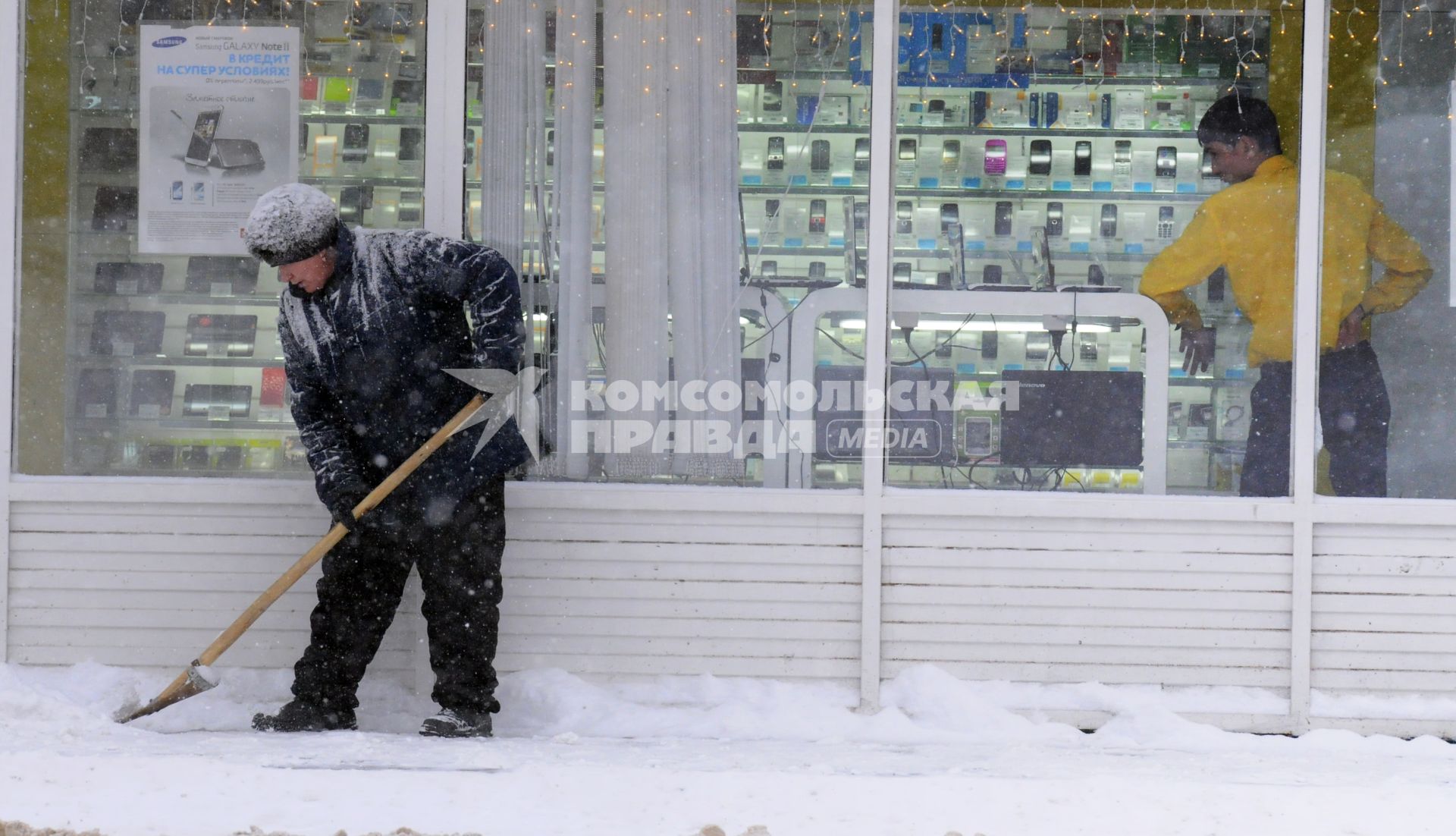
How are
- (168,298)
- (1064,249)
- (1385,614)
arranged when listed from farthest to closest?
(1064,249), (168,298), (1385,614)

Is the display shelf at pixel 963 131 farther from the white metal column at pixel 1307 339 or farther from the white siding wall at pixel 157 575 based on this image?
the white siding wall at pixel 157 575

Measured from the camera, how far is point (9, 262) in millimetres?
4336

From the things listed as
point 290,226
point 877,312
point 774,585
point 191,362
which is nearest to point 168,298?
point 191,362

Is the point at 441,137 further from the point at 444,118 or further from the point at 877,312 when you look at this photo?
the point at 877,312

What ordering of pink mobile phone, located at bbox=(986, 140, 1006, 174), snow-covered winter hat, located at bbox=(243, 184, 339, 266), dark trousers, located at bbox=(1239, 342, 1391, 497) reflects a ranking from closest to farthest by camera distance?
snow-covered winter hat, located at bbox=(243, 184, 339, 266), dark trousers, located at bbox=(1239, 342, 1391, 497), pink mobile phone, located at bbox=(986, 140, 1006, 174)

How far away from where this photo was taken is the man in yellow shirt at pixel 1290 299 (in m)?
4.43

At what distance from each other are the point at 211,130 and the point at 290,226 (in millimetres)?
1002

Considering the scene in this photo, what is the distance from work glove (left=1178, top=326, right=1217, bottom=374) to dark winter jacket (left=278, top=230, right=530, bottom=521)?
7.71 ft

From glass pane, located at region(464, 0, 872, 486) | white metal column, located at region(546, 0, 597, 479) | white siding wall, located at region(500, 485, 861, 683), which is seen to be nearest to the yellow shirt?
glass pane, located at region(464, 0, 872, 486)

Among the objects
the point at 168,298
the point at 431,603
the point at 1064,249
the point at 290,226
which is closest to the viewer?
the point at 290,226

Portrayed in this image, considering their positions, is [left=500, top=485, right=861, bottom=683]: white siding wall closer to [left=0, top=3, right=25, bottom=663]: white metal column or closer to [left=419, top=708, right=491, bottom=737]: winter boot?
[left=419, top=708, right=491, bottom=737]: winter boot

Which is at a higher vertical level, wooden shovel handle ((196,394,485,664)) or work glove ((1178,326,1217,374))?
work glove ((1178,326,1217,374))

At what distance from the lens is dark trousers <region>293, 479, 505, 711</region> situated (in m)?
3.96

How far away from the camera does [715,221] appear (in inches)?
178
